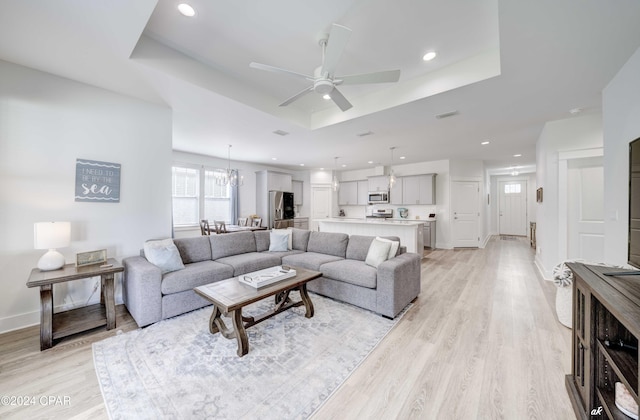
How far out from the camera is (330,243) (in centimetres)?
398

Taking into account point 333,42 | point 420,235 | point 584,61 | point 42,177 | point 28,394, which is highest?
point 584,61

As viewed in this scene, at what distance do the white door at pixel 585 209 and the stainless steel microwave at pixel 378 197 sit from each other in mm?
4424

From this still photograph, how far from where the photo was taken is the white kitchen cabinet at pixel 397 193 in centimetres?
766

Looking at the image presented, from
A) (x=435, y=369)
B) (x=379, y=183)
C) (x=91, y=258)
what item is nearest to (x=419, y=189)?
(x=379, y=183)

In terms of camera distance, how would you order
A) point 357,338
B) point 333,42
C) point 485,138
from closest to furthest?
point 333,42 → point 357,338 → point 485,138

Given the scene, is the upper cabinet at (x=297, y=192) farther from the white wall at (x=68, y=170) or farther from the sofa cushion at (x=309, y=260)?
the white wall at (x=68, y=170)

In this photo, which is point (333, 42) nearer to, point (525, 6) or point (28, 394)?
point (525, 6)

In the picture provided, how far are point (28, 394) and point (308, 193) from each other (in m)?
7.72

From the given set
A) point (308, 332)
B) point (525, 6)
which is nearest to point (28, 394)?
point (308, 332)

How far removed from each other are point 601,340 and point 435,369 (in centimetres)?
102

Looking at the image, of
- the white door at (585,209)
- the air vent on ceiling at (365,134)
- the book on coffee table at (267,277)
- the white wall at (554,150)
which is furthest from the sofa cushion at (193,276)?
the white door at (585,209)

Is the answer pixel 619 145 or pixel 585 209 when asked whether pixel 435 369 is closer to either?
pixel 619 145

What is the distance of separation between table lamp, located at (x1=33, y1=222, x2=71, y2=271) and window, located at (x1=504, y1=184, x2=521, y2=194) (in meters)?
12.6

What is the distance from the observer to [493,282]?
155 inches
